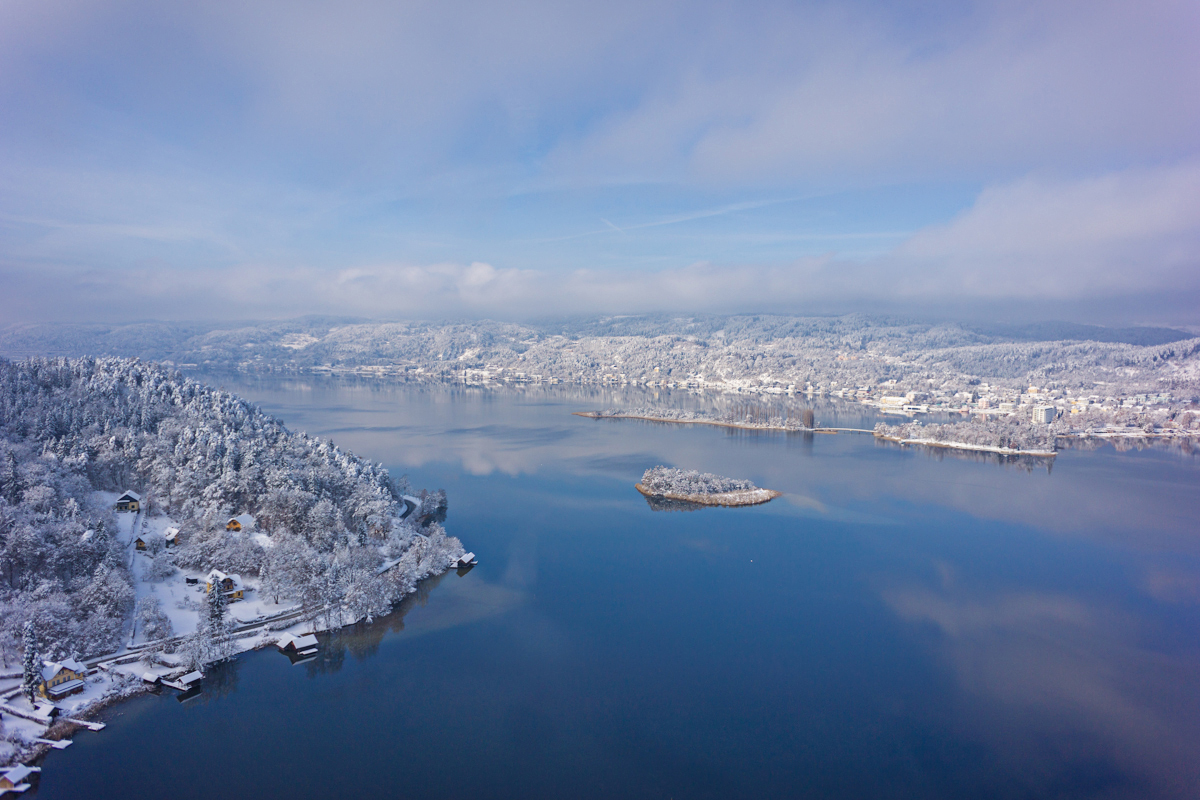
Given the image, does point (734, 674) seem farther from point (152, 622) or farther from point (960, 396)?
point (960, 396)

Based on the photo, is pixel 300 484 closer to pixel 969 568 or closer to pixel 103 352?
pixel 969 568

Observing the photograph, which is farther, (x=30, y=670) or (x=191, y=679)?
(x=191, y=679)

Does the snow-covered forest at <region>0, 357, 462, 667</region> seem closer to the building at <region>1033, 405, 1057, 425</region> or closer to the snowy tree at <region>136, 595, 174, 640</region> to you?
the snowy tree at <region>136, 595, 174, 640</region>

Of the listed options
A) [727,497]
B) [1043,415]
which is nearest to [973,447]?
[1043,415]

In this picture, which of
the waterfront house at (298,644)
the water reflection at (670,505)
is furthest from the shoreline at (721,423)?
the waterfront house at (298,644)

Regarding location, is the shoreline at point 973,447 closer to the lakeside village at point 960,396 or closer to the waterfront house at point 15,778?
the lakeside village at point 960,396

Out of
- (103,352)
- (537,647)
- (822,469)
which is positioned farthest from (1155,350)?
(103,352)

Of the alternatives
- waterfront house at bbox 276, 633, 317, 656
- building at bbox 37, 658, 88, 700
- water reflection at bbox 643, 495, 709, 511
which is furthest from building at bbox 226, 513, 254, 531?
water reflection at bbox 643, 495, 709, 511

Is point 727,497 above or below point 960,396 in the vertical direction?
below
